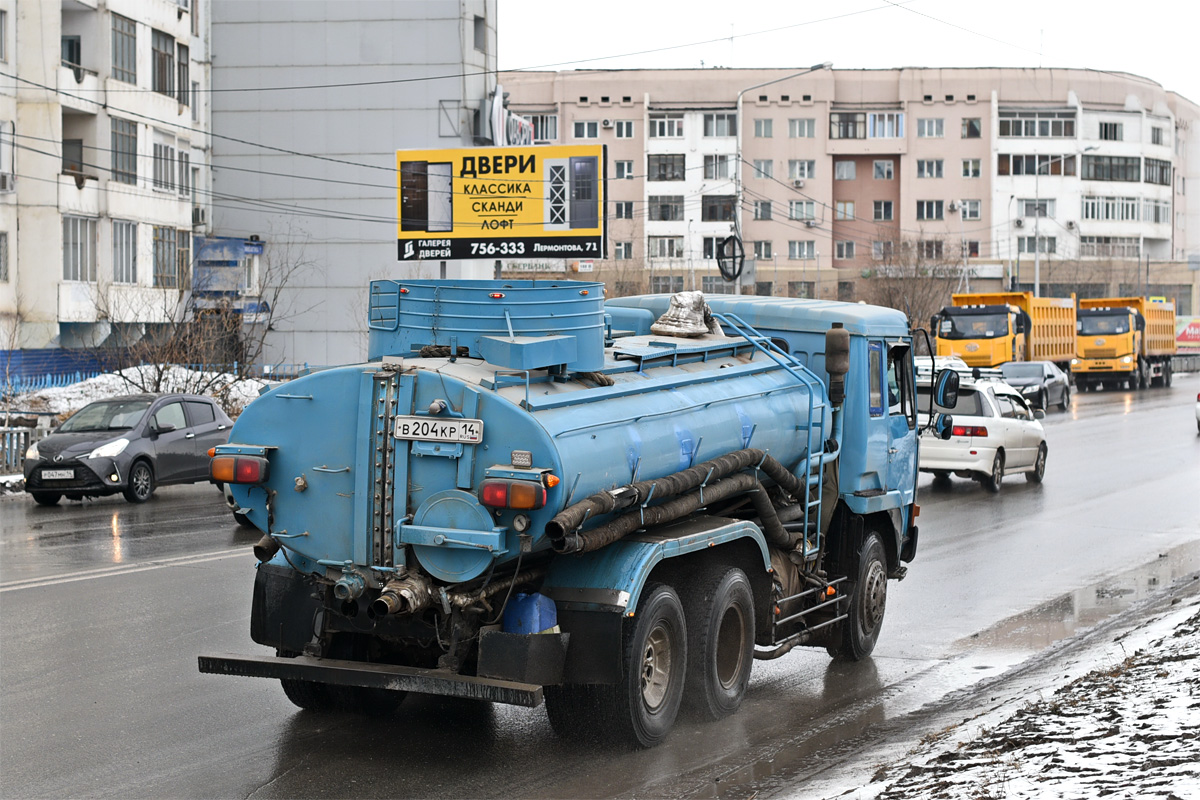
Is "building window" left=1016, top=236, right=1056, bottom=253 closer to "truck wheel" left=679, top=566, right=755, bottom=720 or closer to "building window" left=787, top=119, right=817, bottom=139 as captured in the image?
"building window" left=787, top=119, right=817, bottom=139

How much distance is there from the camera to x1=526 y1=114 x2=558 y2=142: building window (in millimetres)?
92375

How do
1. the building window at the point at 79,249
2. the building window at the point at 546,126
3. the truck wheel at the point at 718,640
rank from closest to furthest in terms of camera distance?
1. the truck wheel at the point at 718,640
2. the building window at the point at 79,249
3. the building window at the point at 546,126

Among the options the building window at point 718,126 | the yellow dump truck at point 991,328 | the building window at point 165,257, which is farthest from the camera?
the building window at point 718,126

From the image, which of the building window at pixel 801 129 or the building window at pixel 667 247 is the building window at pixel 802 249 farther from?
the building window at pixel 667 247

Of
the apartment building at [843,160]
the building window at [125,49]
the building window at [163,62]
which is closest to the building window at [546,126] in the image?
the apartment building at [843,160]

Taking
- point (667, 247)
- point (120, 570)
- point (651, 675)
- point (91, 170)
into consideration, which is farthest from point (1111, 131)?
point (651, 675)

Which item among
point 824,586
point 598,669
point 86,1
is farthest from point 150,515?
point 86,1

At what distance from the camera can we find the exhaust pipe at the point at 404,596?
20.7 feet

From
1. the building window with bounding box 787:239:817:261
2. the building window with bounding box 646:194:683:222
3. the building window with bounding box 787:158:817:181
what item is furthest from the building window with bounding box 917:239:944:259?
the building window with bounding box 646:194:683:222

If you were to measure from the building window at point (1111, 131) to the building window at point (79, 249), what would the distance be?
73345 mm

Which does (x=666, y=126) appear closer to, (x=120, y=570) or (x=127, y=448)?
(x=127, y=448)

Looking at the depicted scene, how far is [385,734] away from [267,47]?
53.9 meters

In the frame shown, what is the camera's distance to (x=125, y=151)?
42219 millimetres

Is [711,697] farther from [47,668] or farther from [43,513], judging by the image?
[43,513]
